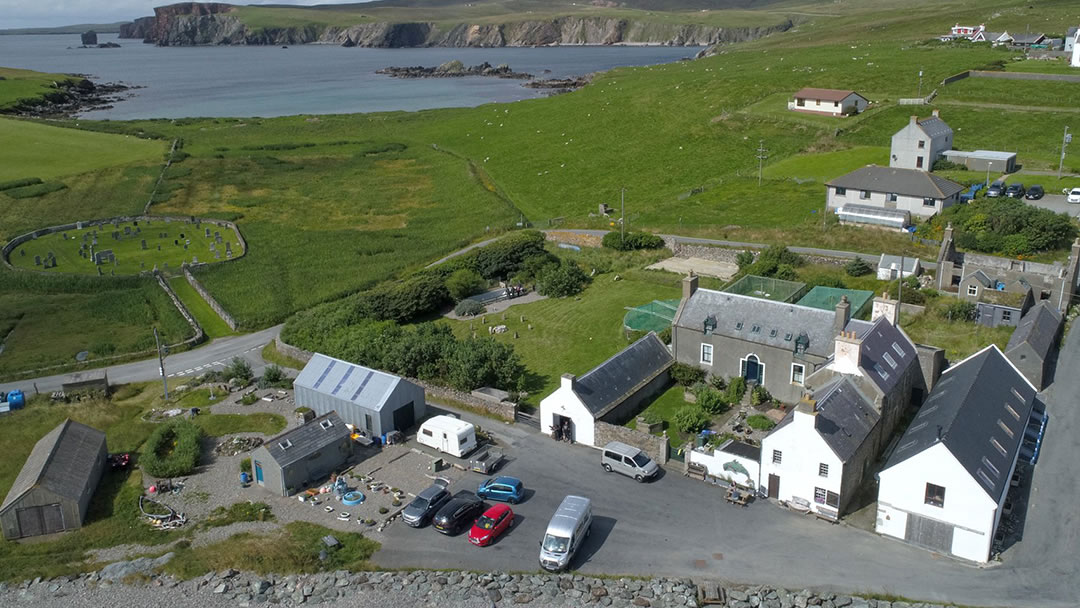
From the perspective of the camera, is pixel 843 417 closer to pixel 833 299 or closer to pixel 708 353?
pixel 708 353

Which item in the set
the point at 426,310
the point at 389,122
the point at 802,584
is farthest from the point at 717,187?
the point at 389,122

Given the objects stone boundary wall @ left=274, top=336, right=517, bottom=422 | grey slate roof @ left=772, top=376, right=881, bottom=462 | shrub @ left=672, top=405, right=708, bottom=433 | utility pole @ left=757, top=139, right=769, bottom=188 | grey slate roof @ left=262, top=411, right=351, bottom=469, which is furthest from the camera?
utility pole @ left=757, top=139, right=769, bottom=188

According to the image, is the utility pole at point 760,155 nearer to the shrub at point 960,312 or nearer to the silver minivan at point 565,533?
the shrub at point 960,312

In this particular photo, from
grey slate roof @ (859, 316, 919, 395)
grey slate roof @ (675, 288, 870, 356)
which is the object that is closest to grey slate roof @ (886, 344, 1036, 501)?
grey slate roof @ (859, 316, 919, 395)

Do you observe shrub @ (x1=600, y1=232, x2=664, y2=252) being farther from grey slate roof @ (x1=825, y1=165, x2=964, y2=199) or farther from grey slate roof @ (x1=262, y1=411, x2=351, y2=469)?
grey slate roof @ (x1=262, y1=411, x2=351, y2=469)

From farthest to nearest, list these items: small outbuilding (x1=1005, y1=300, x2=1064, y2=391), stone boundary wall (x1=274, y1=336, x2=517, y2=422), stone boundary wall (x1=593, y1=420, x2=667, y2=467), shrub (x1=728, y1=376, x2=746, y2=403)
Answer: shrub (x1=728, y1=376, x2=746, y2=403)
stone boundary wall (x1=274, y1=336, x2=517, y2=422)
small outbuilding (x1=1005, y1=300, x2=1064, y2=391)
stone boundary wall (x1=593, y1=420, x2=667, y2=467)

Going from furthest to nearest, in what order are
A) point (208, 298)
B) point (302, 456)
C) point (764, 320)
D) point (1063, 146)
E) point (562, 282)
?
point (1063, 146)
point (208, 298)
point (562, 282)
point (764, 320)
point (302, 456)

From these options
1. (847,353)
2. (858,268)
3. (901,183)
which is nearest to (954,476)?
(847,353)
